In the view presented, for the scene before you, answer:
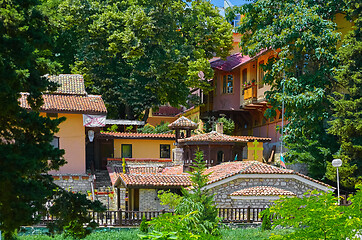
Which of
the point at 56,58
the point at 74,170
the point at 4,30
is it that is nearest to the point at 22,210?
the point at 4,30

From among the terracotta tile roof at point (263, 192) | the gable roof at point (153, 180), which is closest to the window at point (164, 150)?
the gable roof at point (153, 180)

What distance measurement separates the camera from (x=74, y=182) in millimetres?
29656

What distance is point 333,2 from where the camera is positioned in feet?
94.9

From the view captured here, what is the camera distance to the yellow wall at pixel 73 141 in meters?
30.2

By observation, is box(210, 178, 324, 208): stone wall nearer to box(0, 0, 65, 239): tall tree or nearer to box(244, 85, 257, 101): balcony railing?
box(244, 85, 257, 101): balcony railing

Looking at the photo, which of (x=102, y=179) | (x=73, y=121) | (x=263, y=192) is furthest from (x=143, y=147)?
(x=263, y=192)

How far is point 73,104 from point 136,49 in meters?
8.11

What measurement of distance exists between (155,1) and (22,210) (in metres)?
29.0

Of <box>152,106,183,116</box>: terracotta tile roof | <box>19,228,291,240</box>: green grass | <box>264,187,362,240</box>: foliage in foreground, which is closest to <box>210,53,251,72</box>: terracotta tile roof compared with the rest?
<box>152,106,183,116</box>: terracotta tile roof

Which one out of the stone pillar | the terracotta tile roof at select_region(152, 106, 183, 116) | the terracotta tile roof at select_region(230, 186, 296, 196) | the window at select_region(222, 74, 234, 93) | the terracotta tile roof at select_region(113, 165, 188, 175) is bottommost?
the terracotta tile roof at select_region(230, 186, 296, 196)

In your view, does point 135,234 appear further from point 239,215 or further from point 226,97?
point 226,97

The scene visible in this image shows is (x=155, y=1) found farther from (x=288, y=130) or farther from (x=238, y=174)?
(x=238, y=174)

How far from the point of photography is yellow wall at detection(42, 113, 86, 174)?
3016cm

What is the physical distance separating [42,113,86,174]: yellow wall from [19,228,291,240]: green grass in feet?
26.8
